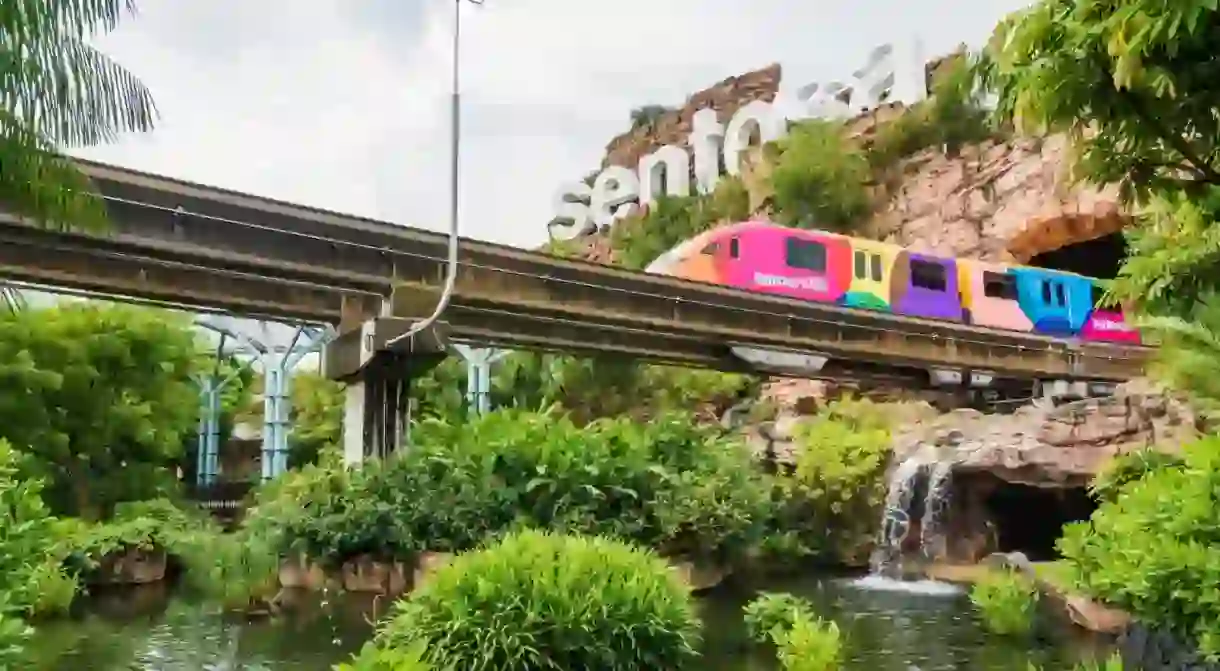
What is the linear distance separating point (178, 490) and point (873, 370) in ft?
55.0

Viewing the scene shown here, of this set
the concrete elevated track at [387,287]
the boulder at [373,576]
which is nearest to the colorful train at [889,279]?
the concrete elevated track at [387,287]

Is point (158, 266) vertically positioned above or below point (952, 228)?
below

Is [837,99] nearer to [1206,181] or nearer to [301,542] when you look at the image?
[301,542]

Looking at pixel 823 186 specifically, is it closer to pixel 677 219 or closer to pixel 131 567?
pixel 677 219

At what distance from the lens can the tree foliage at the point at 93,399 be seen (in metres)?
20.5

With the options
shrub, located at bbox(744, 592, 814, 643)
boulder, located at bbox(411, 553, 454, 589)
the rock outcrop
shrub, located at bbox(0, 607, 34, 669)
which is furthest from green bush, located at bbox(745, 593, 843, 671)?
the rock outcrop

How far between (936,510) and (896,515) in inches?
29.9

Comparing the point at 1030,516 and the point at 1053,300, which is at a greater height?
the point at 1053,300

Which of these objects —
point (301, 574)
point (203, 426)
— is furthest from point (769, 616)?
point (203, 426)

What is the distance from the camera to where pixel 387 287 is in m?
17.6

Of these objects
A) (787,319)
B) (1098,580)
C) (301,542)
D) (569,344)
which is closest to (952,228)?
(787,319)

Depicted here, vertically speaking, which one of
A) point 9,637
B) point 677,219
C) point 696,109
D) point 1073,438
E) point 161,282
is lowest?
point 9,637

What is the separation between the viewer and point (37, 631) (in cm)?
1316

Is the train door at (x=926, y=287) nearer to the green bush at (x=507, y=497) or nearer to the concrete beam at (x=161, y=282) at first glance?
the green bush at (x=507, y=497)
